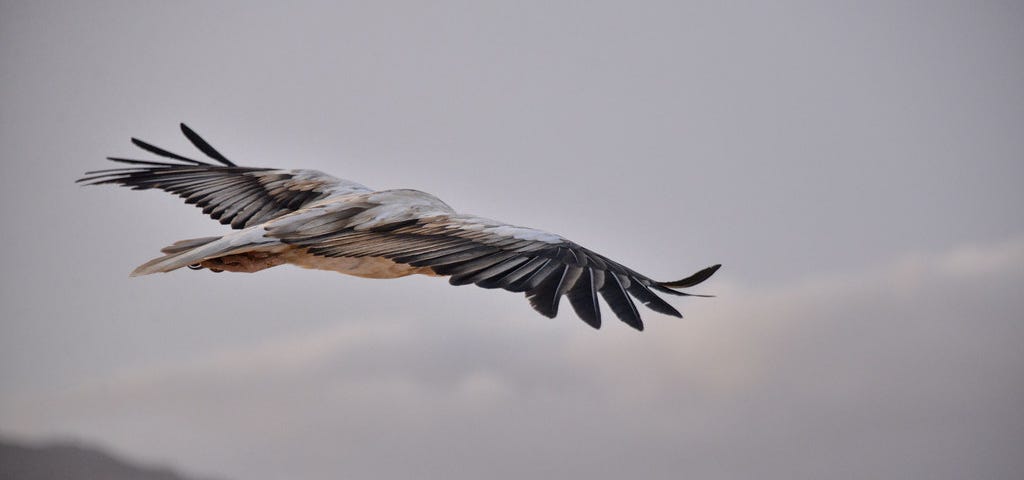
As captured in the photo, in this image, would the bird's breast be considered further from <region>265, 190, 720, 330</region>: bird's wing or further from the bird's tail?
the bird's tail

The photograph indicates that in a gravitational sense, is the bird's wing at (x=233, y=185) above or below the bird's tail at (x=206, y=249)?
above

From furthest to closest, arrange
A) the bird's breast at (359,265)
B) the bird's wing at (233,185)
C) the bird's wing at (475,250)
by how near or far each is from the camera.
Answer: the bird's wing at (233,185)
the bird's breast at (359,265)
the bird's wing at (475,250)

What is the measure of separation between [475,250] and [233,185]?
2.55 m

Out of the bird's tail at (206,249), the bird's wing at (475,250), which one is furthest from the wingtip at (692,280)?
the bird's tail at (206,249)

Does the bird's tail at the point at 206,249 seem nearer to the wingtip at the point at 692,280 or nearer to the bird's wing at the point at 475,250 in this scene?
the bird's wing at the point at 475,250

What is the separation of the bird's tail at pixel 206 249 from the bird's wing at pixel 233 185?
30.7 inches

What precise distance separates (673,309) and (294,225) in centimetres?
204

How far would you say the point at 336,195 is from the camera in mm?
5848

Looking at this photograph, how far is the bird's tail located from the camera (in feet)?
16.3

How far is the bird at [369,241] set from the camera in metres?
3.96

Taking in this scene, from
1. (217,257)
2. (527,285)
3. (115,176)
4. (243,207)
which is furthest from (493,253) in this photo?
(115,176)

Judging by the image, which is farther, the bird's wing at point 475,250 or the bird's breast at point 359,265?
the bird's breast at point 359,265

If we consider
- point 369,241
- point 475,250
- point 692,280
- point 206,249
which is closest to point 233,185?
point 206,249

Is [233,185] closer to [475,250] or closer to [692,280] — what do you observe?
[475,250]
